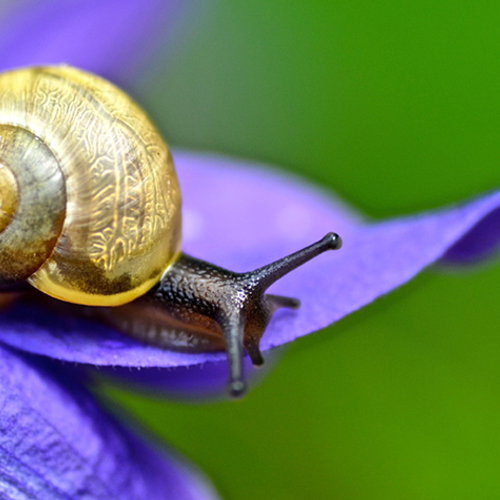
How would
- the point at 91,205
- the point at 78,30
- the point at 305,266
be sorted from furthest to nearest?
the point at 78,30 → the point at 305,266 → the point at 91,205

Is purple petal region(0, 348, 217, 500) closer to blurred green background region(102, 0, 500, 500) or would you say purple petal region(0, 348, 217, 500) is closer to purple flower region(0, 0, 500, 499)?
purple flower region(0, 0, 500, 499)

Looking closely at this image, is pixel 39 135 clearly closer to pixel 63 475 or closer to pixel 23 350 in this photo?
pixel 23 350

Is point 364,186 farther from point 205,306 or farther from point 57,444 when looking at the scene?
point 57,444

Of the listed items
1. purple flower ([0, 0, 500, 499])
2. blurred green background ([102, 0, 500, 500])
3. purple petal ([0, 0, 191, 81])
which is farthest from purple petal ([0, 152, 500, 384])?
purple petal ([0, 0, 191, 81])

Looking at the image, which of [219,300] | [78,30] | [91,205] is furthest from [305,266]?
[78,30]

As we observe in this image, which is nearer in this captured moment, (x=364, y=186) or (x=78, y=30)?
(x=78, y=30)
